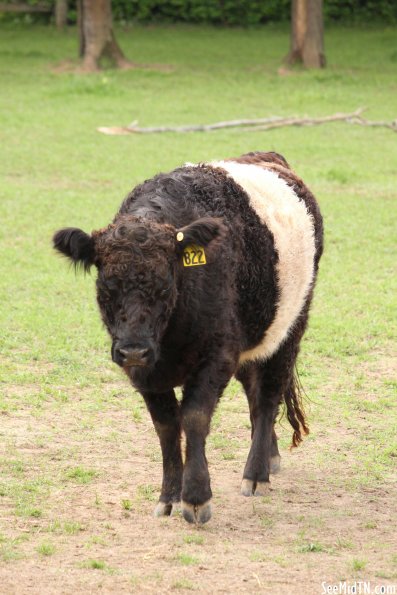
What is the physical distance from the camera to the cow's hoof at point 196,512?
5758mm

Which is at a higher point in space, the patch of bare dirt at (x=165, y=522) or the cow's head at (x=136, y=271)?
the cow's head at (x=136, y=271)

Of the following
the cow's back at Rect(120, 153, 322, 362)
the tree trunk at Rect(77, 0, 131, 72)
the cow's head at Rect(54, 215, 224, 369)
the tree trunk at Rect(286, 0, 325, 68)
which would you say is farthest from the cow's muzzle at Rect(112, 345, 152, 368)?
the tree trunk at Rect(286, 0, 325, 68)

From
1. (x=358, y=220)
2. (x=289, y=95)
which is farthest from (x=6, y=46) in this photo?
(x=358, y=220)

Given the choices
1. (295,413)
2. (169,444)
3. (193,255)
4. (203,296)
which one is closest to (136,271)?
(193,255)

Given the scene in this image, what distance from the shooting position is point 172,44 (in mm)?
31156

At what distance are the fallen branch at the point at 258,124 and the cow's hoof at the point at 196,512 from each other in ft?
47.3

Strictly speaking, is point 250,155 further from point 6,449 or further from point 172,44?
point 172,44

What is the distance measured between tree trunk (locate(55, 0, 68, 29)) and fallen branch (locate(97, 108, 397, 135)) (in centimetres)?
1496

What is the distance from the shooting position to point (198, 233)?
5.60 meters

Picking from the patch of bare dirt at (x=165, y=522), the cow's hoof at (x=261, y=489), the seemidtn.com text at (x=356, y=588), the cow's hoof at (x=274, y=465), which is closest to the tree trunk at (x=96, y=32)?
the patch of bare dirt at (x=165, y=522)

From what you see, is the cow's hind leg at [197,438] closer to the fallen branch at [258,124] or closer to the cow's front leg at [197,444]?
the cow's front leg at [197,444]

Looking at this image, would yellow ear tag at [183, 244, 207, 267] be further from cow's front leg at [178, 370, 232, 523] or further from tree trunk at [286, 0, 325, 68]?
tree trunk at [286, 0, 325, 68]

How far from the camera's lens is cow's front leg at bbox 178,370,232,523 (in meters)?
5.75

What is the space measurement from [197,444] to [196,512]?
34 centimetres
